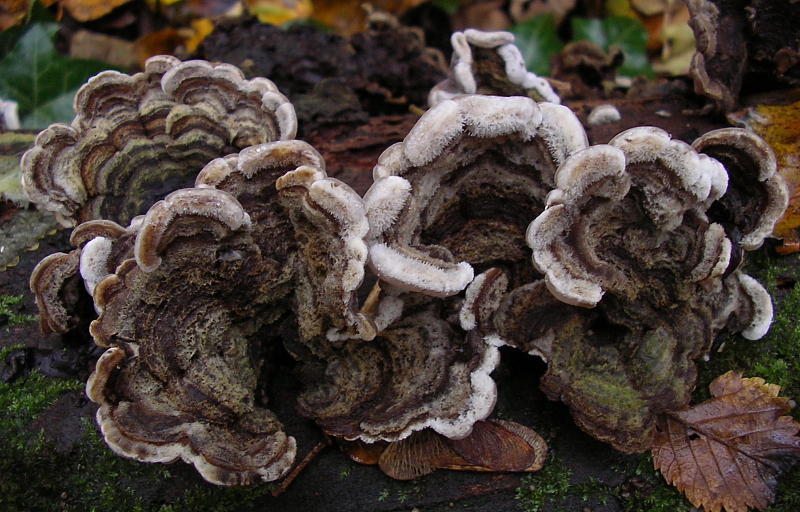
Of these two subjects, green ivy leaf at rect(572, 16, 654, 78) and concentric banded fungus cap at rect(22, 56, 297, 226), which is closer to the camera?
concentric banded fungus cap at rect(22, 56, 297, 226)

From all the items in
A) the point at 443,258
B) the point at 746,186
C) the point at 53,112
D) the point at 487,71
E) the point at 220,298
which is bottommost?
the point at 53,112

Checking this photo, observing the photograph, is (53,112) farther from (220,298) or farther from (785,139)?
(785,139)

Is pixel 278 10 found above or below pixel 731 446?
above

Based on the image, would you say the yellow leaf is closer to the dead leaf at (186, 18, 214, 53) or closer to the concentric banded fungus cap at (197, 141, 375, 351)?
the dead leaf at (186, 18, 214, 53)

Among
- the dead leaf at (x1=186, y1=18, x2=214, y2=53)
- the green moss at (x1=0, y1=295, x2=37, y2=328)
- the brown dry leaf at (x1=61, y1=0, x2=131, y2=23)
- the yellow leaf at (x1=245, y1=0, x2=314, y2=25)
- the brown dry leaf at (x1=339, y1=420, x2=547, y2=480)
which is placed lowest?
the brown dry leaf at (x1=339, y1=420, x2=547, y2=480)

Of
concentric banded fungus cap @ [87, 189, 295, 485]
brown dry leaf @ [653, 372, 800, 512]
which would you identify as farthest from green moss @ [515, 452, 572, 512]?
concentric banded fungus cap @ [87, 189, 295, 485]

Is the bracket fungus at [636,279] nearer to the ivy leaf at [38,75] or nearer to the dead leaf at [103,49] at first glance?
the ivy leaf at [38,75]

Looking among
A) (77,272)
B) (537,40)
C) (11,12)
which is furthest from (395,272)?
(11,12)
